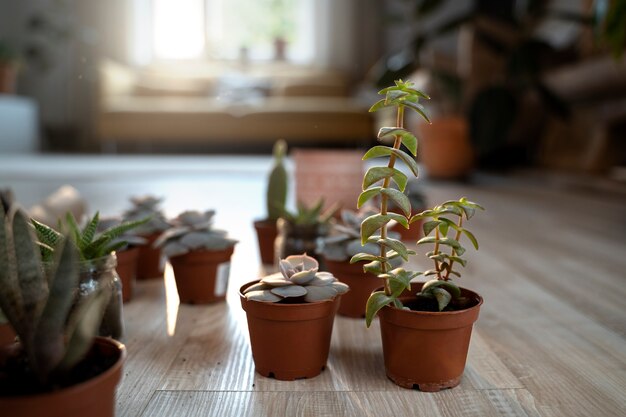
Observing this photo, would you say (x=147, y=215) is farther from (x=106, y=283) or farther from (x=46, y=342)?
(x=46, y=342)

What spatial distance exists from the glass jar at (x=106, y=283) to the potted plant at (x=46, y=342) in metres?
0.26

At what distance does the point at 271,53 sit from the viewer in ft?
23.7

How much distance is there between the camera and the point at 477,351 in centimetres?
101

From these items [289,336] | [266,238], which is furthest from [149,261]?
[289,336]

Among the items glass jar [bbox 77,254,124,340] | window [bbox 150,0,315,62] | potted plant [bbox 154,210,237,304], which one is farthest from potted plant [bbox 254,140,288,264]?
window [bbox 150,0,315,62]

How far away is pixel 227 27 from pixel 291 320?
6.77 meters

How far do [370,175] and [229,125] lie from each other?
521cm

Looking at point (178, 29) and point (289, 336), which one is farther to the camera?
point (178, 29)

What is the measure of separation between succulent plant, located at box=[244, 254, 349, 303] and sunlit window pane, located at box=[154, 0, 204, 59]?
6.71m

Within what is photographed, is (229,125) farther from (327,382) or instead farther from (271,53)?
(327,382)

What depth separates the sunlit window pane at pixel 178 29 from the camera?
7.02 metres

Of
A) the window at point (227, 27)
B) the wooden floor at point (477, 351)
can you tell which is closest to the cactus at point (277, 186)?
the wooden floor at point (477, 351)

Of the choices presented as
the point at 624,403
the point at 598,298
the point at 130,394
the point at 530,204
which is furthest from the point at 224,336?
the point at 530,204

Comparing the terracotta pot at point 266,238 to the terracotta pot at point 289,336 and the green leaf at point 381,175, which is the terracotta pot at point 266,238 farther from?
the green leaf at point 381,175
